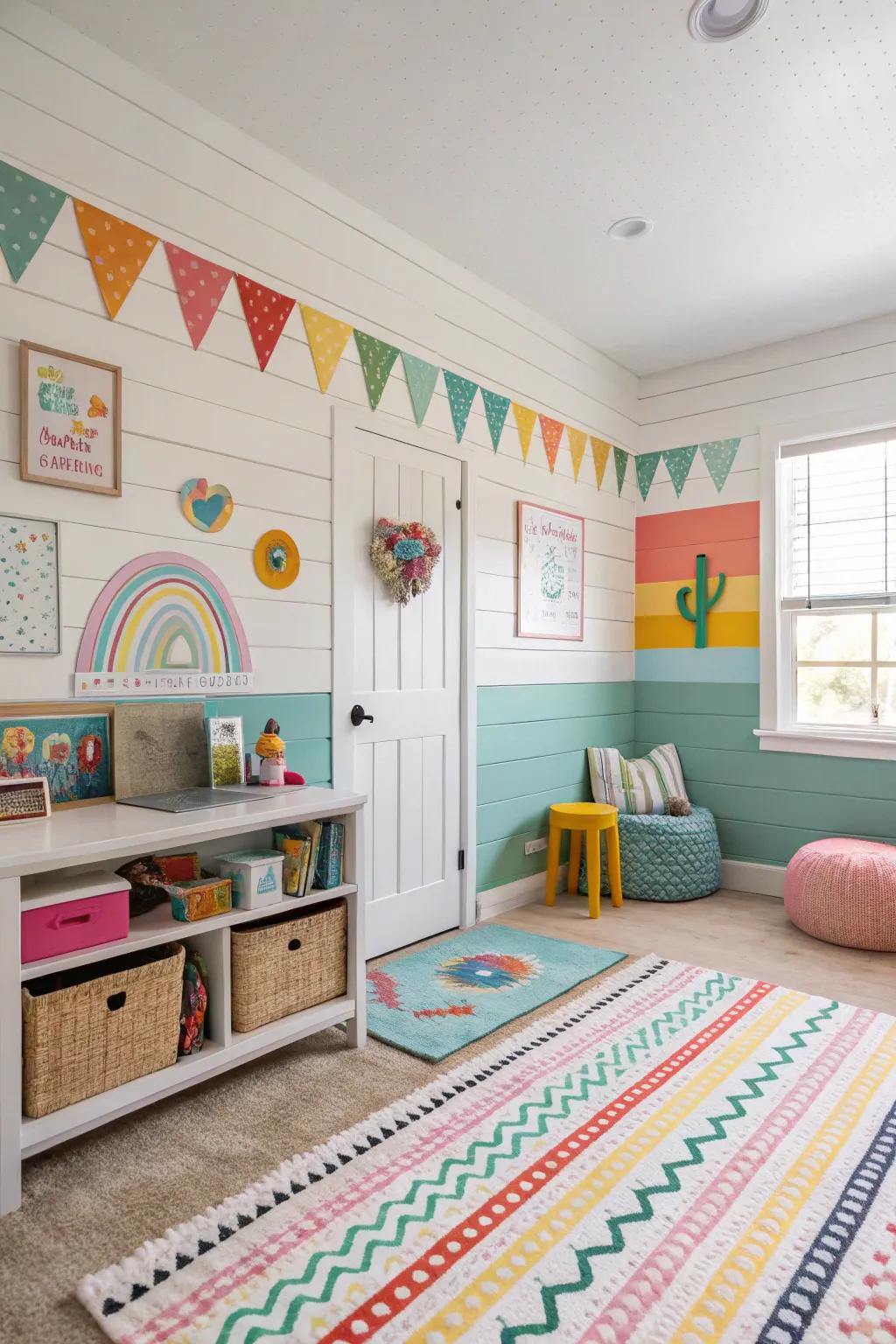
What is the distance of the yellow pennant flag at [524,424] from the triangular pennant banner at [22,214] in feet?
6.71

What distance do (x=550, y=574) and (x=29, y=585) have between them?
241 centimetres

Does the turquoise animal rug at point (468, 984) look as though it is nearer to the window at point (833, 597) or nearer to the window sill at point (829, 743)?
the window sill at point (829, 743)

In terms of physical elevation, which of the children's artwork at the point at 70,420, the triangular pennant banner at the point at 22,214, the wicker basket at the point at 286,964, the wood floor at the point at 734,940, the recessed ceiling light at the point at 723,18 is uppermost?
the recessed ceiling light at the point at 723,18

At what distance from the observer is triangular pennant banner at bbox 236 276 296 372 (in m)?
2.54

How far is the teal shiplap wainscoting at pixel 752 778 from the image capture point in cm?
377

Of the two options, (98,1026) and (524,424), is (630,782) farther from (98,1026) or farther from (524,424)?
(98,1026)

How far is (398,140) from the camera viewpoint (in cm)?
257

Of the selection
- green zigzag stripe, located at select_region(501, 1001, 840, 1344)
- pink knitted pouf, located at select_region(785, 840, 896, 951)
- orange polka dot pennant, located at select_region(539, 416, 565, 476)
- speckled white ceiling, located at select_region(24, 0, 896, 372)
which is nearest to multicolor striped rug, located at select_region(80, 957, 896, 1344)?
green zigzag stripe, located at select_region(501, 1001, 840, 1344)

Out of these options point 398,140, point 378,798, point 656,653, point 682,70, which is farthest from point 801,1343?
point 656,653

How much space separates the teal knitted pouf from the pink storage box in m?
2.53

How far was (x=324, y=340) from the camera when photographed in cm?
278

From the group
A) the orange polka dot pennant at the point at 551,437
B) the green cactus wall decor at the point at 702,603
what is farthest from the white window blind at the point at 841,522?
the orange polka dot pennant at the point at 551,437

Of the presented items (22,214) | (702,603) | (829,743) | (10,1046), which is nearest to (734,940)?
(829,743)

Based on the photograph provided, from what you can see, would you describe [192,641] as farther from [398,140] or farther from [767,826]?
[767,826]
